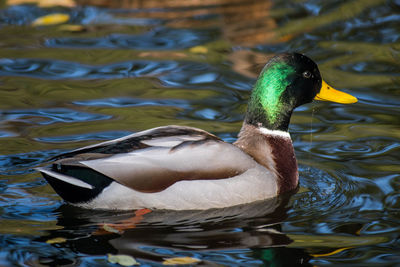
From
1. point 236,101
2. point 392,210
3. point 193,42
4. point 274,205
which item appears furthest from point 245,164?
point 193,42

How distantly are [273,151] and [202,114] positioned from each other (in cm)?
168

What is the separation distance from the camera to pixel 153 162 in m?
5.57

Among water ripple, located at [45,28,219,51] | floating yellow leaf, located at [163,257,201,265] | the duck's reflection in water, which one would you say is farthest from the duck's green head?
water ripple, located at [45,28,219,51]

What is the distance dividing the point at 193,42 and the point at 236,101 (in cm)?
207

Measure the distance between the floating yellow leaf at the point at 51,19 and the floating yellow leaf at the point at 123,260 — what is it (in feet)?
20.9

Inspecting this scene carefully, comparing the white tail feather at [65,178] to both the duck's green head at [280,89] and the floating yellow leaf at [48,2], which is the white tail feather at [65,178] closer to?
the duck's green head at [280,89]

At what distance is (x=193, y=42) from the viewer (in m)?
9.92

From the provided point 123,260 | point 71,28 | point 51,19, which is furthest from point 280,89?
point 51,19

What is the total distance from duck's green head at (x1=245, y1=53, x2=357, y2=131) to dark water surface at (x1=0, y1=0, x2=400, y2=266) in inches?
24.0

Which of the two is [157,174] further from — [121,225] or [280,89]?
[280,89]

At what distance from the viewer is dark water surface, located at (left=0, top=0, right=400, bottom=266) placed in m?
5.11

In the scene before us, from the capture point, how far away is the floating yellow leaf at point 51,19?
1058cm

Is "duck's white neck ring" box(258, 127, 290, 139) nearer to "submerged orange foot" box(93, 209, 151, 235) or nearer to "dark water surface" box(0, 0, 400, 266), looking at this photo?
"dark water surface" box(0, 0, 400, 266)

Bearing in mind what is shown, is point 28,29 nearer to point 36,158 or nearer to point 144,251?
point 36,158
